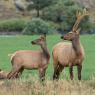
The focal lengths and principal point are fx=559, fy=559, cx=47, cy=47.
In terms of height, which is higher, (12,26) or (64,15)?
(64,15)

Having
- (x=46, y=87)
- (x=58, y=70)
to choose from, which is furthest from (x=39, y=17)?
(x=46, y=87)

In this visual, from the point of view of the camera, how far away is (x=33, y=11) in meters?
103

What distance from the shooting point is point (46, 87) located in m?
18.0

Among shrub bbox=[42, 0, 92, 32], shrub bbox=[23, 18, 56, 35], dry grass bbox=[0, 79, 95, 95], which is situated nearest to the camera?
dry grass bbox=[0, 79, 95, 95]

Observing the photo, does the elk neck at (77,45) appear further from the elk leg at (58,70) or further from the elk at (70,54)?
the elk leg at (58,70)

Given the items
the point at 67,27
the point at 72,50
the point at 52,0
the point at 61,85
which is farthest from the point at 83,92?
the point at 52,0

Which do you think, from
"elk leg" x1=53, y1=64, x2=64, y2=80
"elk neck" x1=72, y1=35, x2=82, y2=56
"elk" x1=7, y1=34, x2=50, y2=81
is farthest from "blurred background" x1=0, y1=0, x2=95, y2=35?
"elk neck" x1=72, y1=35, x2=82, y2=56

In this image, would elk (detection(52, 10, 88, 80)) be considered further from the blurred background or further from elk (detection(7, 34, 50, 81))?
the blurred background

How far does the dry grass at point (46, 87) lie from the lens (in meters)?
17.5

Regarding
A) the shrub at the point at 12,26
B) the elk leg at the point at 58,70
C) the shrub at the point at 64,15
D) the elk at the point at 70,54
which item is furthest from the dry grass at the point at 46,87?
the shrub at the point at 12,26

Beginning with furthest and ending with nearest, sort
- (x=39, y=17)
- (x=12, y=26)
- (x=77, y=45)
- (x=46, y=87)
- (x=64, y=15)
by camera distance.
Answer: (x=39, y=17) < (x=64, y=15) < (x=12, y=26) < (x=77, y=45) < (x=46, y=87)

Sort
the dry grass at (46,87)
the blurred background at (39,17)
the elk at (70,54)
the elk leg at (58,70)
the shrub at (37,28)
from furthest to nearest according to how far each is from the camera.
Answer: the blurred background at (39,17) → the shrub at (37,28) → the elk leg at (58,70) → the elk at (70,54) → the dry grass at (46,87)

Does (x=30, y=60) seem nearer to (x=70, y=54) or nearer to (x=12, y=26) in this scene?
(x=70, y=54)

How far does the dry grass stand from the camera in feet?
57.3
